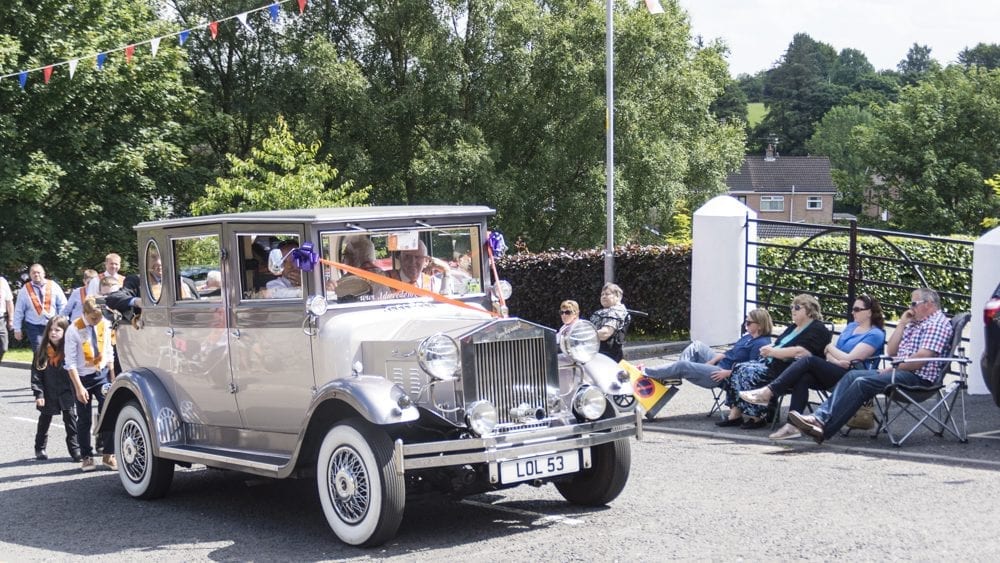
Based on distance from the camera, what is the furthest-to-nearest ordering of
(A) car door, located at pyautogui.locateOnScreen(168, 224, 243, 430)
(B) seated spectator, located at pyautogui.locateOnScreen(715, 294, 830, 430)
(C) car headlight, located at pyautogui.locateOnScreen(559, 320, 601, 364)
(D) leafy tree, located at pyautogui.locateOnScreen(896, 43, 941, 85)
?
(D) leafy tree, located at pyautogui.locateOnScreen(896, 43, 941, 85) → (B) seated spectator, located at pyautogui.locateOnScreen(715, 294, 830, 430) → (A) car door, located at pyautogui.locateOnScreen(168, 224, 243, 430) → (C) car headlight, located at pyautogui.locateOnScreen(559, 320, 601, 364)

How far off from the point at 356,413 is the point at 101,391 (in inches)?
171

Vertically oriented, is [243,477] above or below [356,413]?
below

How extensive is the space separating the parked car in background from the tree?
5425 centimetres

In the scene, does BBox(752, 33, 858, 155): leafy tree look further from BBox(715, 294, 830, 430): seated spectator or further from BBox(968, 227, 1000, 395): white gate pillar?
BBox(715, 294, 830, 430): seated spectator

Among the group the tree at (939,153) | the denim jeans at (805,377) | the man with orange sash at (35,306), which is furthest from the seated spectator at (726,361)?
the tree at (939,153)

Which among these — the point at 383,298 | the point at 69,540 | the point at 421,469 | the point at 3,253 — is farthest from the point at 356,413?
the point at 3,253

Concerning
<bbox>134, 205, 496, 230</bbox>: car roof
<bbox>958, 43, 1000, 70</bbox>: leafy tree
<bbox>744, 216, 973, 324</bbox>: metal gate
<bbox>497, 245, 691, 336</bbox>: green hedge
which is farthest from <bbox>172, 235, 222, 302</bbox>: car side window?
<bbox>958, 43, 1000, 70</bbox>: leafy tree

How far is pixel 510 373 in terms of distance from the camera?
7.16 meters

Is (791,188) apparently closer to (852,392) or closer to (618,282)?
(618,282)

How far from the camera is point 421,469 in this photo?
685cm

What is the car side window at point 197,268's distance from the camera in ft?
27.6

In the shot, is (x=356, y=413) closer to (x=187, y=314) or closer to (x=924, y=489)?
(x=187, y=314)

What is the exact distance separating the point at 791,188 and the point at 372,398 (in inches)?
Answer: 3993

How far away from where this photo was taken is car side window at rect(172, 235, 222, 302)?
27.6 ft
